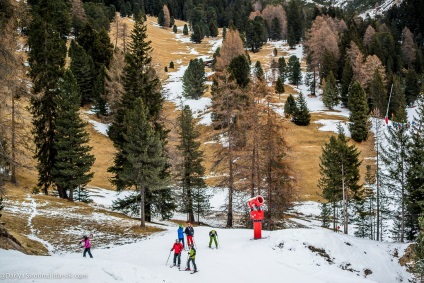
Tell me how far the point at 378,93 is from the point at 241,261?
6442 cm

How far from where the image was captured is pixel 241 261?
20.2 meters

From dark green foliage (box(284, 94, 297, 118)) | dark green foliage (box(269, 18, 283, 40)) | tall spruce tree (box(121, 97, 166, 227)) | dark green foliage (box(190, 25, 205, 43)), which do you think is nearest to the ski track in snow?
tall spruce tree (box(121, 97, 166, 227))

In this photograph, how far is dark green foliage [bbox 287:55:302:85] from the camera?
9887 cm

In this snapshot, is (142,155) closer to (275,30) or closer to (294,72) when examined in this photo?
(294,72)

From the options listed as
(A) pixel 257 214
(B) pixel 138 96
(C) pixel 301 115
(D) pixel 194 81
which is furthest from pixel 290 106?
(A) pixel 257 214

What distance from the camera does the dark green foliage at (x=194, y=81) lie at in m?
85.4

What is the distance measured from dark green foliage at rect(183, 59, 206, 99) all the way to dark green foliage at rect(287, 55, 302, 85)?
92.5 feet

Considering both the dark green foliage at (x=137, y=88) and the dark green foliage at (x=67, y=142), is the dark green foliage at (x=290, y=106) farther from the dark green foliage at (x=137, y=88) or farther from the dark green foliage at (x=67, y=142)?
the dark green foliage at (x=67, y=142)

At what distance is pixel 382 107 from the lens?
73.5 metres

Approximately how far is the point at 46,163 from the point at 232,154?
62.8ft

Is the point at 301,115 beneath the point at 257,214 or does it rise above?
above

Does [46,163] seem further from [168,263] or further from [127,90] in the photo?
[168,263]

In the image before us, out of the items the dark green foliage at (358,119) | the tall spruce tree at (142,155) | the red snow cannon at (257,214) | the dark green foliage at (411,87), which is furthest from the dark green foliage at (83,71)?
the dark green foliage at (411,87)

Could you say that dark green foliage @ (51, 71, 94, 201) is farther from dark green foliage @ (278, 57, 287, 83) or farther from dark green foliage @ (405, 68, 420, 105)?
dark green foliage @ (405, 68, 420, 105)
